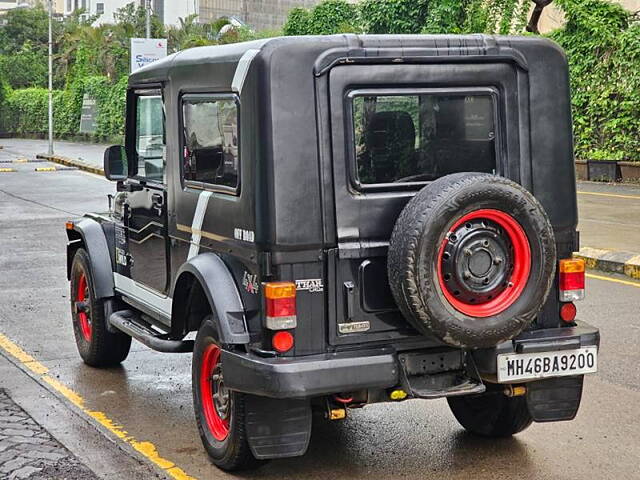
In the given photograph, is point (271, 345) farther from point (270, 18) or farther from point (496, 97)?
point (270, 18)

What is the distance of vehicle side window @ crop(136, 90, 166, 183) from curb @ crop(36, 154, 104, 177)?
72.6 feet

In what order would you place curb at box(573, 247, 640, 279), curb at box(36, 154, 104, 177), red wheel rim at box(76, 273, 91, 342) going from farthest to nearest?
curb at box(36, 154, 104, 177) → curb at box(573, 247, 640, 279) → red wheel rim at box(76, 273, 91, 342)

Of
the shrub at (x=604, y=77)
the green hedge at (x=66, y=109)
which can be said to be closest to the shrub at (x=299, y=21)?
the green hedge at (x=66, y=109)

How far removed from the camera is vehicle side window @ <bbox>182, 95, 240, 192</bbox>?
579cm

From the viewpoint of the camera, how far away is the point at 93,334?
8070 millimetres

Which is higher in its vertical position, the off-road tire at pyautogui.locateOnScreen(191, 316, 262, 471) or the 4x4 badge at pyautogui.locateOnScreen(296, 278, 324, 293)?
the 4x4 badge at pyautogui.locateOnScreen(296, 278, 324, 293)

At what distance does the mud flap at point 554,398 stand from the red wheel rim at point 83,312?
3697mm

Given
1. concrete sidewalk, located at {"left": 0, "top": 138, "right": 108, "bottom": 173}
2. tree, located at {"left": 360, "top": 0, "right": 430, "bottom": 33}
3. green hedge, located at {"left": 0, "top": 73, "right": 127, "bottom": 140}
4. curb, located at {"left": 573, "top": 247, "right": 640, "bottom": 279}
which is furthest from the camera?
green hedge, located at {"left": 0, "top": 73, "right": 127, "bottom": 140}

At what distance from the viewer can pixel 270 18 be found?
529 ft

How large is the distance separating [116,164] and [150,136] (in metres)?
0.54

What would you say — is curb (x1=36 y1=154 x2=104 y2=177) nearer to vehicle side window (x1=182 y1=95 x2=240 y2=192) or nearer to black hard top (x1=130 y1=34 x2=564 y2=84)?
vehicle side window (x1=182 y1=95 x2=240 y2=192)

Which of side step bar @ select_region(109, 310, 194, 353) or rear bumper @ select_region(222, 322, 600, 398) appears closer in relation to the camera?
rear bumper @ select_region(222, 322, 600, 398)

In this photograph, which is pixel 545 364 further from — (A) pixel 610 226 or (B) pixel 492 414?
(A) pixel 610 226

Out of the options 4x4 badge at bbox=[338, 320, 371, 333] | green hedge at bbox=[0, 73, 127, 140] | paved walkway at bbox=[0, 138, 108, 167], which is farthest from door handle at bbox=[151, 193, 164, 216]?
green hedge at bbox=[0, 73, 127, 140]
